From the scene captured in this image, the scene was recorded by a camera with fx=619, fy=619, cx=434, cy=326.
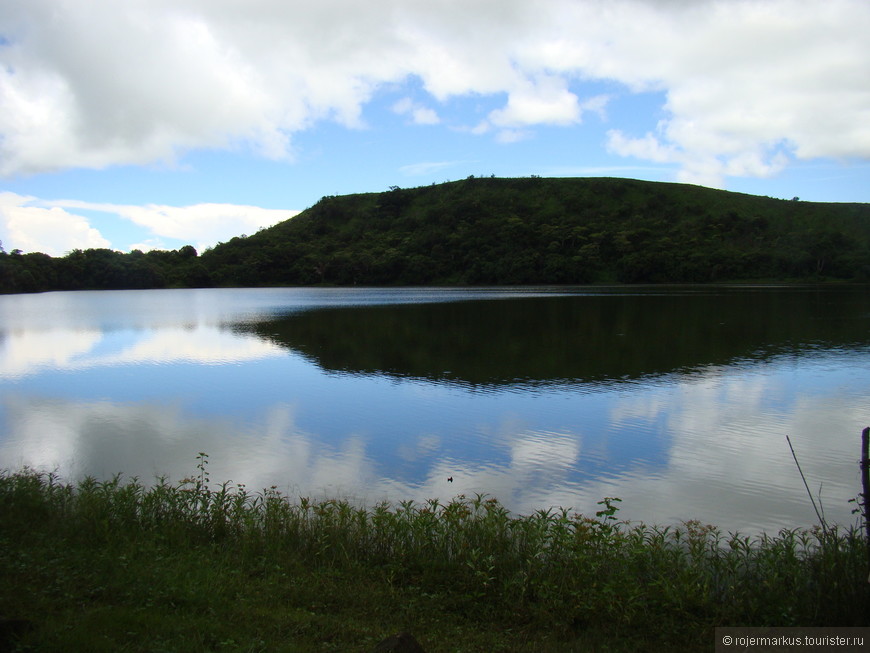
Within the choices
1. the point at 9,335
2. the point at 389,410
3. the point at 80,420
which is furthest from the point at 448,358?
the point at 9,335

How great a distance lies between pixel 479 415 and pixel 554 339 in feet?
51.9

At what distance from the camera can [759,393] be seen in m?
18.8

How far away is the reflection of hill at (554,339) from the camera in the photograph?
2308 cm

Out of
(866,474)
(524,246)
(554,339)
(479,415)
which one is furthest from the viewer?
(524,246)

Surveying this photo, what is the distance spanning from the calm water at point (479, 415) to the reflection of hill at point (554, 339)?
0.22 meters

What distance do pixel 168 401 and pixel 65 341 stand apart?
19.2 m

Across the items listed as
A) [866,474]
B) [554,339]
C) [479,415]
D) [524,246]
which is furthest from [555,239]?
[866,474]

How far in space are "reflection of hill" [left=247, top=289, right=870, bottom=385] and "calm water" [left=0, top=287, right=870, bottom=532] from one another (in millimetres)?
219

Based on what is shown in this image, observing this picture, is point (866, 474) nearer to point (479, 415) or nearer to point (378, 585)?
point (378, 585)

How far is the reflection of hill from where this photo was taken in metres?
23.1

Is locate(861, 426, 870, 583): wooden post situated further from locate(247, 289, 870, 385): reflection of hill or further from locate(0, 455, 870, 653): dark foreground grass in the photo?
locate(247, 289, 870, 385): reflection of hill

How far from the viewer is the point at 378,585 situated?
6.26 m

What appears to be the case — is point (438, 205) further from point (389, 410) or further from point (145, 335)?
point (389, 410)

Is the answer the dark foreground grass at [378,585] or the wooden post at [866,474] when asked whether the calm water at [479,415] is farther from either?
the wooden post at [866,474]
